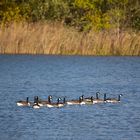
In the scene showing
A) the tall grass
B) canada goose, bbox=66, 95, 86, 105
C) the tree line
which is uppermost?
A: the tree line

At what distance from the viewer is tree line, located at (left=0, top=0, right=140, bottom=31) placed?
172 feet

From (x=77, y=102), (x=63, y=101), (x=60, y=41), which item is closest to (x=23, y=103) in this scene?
(x=63, y=101)

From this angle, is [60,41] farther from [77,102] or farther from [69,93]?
[77,102]

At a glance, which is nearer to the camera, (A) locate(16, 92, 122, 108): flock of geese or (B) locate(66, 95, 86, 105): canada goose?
(A) locate(16, 92, 122, 108): flock of geese

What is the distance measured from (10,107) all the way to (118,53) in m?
21.5

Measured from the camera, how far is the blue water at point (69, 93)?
20.4 metres

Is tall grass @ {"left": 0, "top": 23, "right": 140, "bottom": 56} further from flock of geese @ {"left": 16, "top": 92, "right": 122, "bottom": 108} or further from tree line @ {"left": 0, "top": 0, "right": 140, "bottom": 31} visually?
flock of geese @ {"left": 16, "top": 92, "right": 122, "bottom": 108}

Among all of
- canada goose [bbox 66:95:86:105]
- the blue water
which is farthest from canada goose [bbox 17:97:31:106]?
canada goose [bbox 66:95:86:105]

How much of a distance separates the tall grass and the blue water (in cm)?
50

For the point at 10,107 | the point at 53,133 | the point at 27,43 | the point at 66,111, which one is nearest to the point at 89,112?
the point at 66,111

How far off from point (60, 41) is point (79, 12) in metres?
12.7

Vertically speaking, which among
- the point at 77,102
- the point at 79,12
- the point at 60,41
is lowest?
the point at 77,102

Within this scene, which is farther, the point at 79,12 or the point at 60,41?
the point at 79,12

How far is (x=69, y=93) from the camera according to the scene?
2892 centimetres
